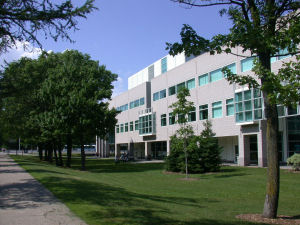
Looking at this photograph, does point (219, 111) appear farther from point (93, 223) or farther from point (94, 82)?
point (93, 223)

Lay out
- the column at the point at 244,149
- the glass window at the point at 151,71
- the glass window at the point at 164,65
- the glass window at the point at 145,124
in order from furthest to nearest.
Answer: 1. the glass window at the point at 151,71
2. the glass window at the point at 164,65
3. the glass window at the point at 145,124
4. the column at the point at 244,149

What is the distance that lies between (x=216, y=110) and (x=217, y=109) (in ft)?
0.85

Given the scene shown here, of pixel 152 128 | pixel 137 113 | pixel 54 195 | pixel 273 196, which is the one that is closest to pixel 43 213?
pixel 54 195

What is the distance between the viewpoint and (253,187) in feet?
59.7

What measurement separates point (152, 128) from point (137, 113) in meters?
9.47

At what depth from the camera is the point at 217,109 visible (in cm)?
3850

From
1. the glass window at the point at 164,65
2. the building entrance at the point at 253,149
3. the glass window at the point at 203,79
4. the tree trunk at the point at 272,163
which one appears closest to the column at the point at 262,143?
the building entrance at the point at 253,149

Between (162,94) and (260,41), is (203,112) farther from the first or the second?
(260,41)

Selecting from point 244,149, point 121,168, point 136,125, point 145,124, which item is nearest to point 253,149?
point 244,149

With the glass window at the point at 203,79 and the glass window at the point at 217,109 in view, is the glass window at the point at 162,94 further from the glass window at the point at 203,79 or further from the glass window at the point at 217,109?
the glass window at the point at 217,109

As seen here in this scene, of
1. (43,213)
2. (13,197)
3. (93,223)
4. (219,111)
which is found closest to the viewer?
(93,223)

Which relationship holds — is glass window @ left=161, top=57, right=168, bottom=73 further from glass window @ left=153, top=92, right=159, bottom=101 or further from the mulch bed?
the mulch bed

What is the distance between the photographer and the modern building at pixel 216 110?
105 ft

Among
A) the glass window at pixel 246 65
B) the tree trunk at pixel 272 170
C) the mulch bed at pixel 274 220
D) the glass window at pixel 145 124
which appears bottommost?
the mulch bed at pixel 274 220
